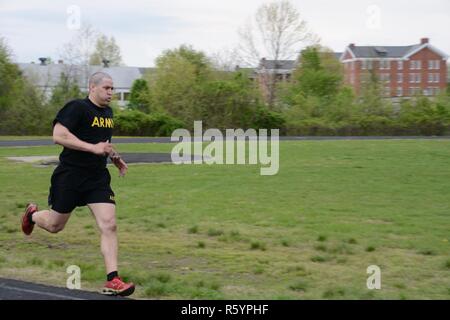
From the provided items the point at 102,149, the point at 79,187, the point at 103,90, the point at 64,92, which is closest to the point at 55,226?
the point at 79,187

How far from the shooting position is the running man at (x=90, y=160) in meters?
6.90

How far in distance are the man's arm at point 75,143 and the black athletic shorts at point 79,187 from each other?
341 mm

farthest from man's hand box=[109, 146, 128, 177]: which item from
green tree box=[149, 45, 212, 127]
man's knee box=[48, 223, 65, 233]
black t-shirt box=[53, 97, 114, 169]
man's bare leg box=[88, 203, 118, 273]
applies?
green tree box=[149, 45, 212, 127]

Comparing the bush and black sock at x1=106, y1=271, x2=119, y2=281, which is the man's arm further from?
the bush

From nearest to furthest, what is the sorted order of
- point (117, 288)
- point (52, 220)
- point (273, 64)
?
1. point (117, 288)
2. point (52, 220)
3. point (273, 64)

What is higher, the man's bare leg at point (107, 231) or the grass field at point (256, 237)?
the man's bare leg at point (107, 231)

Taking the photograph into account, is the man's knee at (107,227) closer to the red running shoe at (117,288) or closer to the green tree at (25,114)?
the red running shoe at (117,288)

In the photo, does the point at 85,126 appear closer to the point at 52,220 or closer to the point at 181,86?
the point at 52,220

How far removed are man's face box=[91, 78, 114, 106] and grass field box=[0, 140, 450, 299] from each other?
6.28ft


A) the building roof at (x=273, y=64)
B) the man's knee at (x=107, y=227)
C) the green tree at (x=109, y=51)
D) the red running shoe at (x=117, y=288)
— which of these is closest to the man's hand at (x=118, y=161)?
the man's knee at (x=107, y=227)

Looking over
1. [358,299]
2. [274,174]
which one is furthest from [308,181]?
[358,299]

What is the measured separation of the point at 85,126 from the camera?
23.0ft

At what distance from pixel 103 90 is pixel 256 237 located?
3.84m
